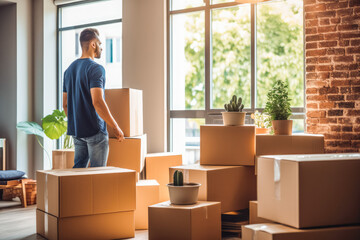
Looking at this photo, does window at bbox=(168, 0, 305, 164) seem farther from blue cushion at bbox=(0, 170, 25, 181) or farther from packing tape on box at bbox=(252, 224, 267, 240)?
packing tape on box at bbox=(252, 224, 267, 240)

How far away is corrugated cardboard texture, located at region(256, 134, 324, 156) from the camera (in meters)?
3.18

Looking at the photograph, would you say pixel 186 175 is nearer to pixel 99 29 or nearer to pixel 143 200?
pixel 143 200

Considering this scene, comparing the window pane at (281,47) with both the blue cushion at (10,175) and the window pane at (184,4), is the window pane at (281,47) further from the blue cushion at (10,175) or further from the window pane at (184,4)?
the blue cushion at (10,175)

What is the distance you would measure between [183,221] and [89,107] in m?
1.08

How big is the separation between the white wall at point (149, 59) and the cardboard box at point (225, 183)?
139 cm

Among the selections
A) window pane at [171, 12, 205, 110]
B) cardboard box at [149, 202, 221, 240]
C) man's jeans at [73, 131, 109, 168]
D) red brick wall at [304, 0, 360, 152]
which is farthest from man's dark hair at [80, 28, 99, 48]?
red brick wall at [304, 0, 360, 152]

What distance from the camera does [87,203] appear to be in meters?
2.89

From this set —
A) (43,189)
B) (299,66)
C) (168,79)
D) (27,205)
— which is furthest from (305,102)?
(27,205)

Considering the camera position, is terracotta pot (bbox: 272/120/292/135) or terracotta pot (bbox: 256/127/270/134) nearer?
terracotta pot (bbox: 272/120/292/135)

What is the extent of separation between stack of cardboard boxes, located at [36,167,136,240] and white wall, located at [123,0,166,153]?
63.8 inches

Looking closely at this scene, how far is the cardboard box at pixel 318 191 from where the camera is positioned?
215cm

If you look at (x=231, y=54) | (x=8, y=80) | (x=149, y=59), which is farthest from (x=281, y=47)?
(x=8, y=80)

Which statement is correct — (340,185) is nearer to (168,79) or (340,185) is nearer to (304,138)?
(304,138)

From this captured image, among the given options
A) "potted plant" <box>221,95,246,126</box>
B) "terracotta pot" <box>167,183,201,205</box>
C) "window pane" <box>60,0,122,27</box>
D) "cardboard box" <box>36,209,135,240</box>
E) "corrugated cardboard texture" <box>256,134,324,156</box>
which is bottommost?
"cardboard box" <box>36,209,135,240</box>
